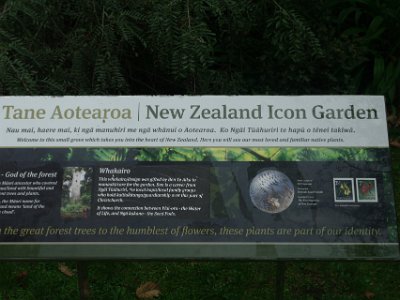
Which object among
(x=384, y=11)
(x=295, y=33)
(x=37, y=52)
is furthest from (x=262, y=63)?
(x=37, y=52)

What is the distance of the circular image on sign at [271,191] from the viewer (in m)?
2.67

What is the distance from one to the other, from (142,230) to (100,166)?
40 centimetres

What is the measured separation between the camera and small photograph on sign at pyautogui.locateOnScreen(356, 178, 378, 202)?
8.80 feet

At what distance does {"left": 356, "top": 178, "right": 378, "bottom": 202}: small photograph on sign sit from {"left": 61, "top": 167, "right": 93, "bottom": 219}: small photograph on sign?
4.45ft

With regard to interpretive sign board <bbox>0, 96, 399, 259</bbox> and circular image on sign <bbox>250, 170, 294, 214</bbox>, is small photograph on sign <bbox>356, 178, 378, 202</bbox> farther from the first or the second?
circular image on sign <bbox>250, 170, 294, 214</bbox>

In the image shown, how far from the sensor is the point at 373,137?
2773mm

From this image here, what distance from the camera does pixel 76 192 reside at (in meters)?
2.71

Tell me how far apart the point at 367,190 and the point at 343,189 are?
12 centimetres

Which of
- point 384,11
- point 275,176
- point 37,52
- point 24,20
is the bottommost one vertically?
point 275,176

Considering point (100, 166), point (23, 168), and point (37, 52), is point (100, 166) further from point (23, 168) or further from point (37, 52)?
point (37, 52)

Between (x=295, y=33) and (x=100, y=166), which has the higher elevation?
(x=295, y=33)
